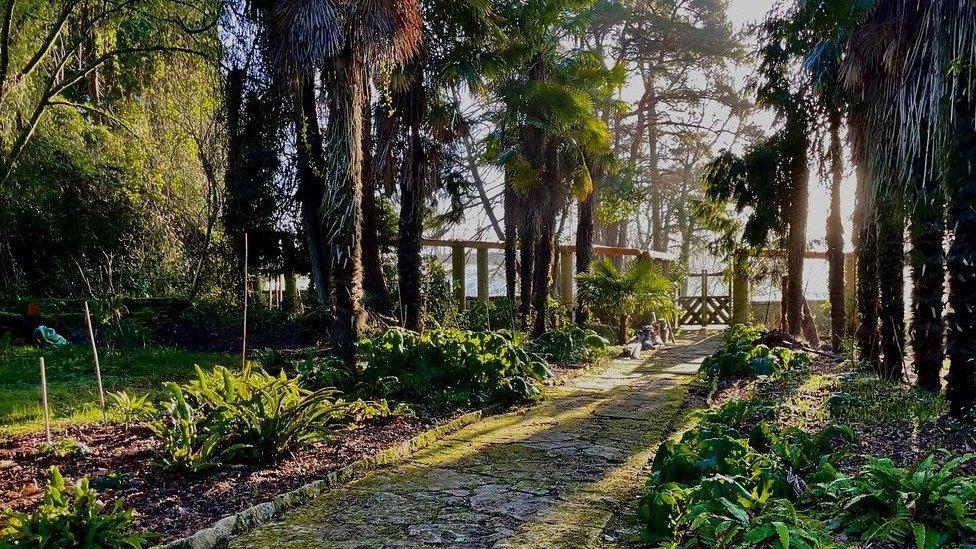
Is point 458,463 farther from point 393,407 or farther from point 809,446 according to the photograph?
point 809,446

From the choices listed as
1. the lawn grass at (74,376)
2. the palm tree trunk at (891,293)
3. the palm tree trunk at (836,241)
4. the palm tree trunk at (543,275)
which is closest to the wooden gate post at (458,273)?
the palm tree trunk at (543,275)

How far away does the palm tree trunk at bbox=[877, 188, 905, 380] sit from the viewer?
5.98m

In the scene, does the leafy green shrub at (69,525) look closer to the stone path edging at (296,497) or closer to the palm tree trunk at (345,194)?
the stone path edging at (296,497)

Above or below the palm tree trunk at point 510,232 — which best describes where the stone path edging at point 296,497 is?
below

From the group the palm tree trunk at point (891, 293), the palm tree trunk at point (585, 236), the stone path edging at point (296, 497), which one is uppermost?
the palm tree trunk at point (585, 236)

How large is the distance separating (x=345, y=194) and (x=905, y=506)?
4756 millimetres

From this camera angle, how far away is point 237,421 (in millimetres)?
3867

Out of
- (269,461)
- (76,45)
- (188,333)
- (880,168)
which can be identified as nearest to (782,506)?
(269,461)

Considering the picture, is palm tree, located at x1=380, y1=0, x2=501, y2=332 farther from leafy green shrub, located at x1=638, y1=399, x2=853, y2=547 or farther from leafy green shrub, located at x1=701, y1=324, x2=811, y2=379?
leafy green shrub, located at x1=638, y1=399, x2=853, y2=547

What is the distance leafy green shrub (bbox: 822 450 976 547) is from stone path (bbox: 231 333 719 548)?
3.42ft

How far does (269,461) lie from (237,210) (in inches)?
346

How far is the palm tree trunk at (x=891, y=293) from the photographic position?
598 cm

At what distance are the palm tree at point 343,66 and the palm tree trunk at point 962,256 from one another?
455 cm

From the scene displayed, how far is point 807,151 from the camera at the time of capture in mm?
9836
